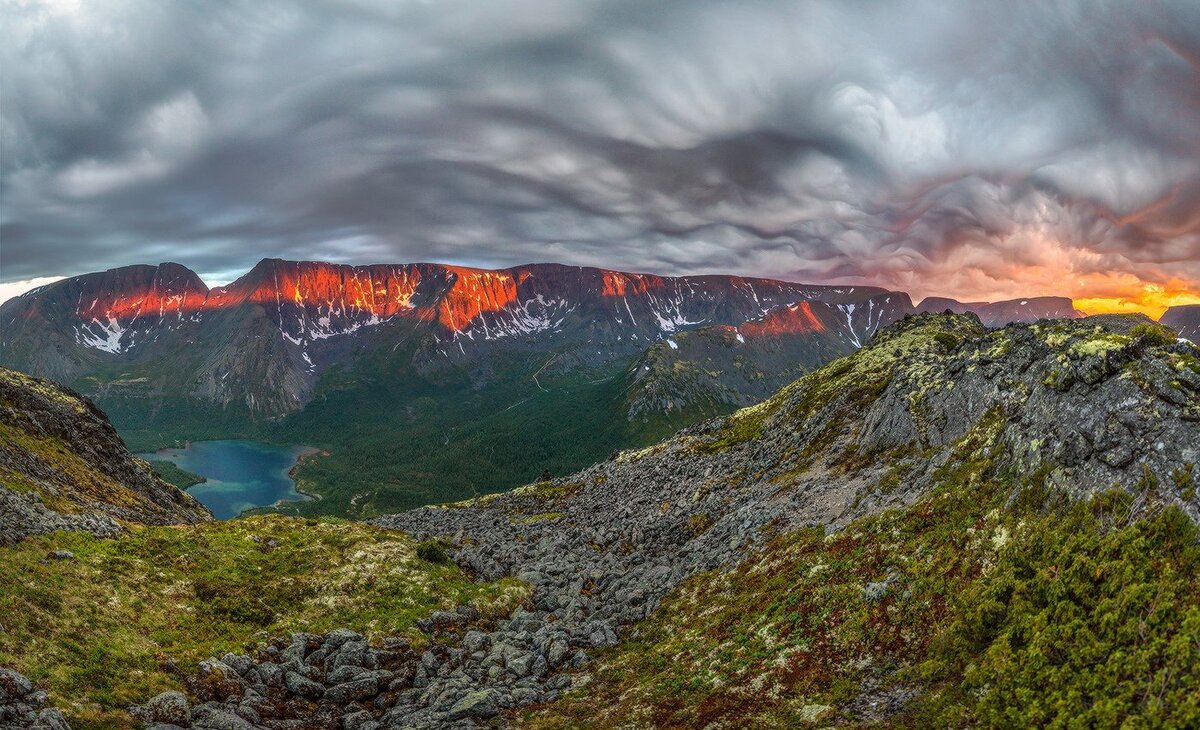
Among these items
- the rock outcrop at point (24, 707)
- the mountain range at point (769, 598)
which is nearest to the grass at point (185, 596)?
the mountain range at point (769, 598)

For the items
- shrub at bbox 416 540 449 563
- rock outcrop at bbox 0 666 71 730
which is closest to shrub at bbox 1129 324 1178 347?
rock outcrop at bbox 0 666 71 730

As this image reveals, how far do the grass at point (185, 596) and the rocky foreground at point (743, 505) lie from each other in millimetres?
2759

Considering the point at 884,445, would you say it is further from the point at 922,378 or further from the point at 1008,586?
the point at 1008,586

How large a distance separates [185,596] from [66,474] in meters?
41.4

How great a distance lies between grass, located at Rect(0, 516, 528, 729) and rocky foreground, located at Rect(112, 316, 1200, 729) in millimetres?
2759

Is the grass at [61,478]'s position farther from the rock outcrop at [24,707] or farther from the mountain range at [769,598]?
the rock outcrop at [24,707]

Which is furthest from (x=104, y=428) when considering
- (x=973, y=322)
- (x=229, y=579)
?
(x=973, y=322)

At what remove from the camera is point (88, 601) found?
35562mm

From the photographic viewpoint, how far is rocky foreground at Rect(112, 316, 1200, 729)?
2709 cm

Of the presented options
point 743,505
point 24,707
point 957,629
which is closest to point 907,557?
point 957,629

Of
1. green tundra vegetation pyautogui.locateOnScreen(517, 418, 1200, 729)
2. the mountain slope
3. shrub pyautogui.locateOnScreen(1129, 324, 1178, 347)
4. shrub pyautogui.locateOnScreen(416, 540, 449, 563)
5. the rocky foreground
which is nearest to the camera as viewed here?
green tundra vegetation pyautogui.locateOnScreen(517, 418, 1200, 729)

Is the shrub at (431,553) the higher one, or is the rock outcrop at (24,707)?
the rock outcrop at (24,707)

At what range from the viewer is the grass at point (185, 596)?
2977 cm

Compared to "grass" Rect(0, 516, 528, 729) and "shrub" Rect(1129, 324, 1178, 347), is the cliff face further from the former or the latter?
"shrub" Rect(1129, 324, 1178, 347)
